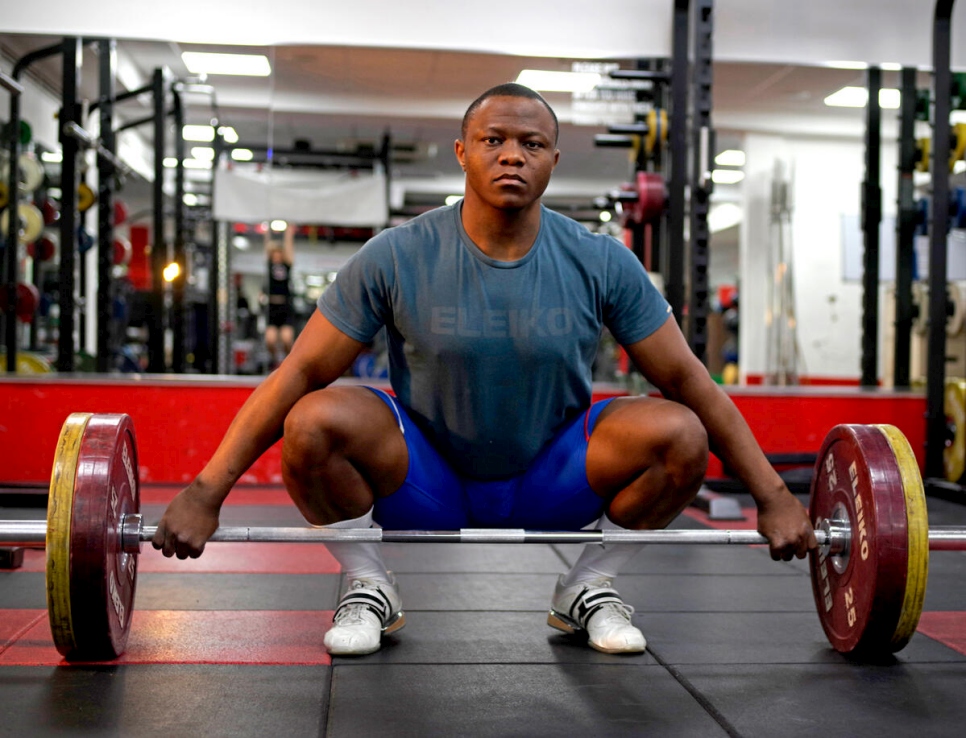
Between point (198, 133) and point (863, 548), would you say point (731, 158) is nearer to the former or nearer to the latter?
point (198, 133)

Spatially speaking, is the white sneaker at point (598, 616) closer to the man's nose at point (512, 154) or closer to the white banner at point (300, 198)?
the man's nose at point (512, 154)

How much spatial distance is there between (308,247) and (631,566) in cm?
777

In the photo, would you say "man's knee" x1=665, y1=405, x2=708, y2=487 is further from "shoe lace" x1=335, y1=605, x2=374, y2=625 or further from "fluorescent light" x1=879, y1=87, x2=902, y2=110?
"fluorescent light" x1=879, y1=87, x2=902, y2=110

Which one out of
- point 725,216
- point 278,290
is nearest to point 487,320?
point 278,290

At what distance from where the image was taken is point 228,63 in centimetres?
605

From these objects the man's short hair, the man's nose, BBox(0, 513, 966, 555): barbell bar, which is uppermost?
the man's short hair

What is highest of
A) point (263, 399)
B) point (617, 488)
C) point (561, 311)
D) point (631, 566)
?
point (561, 311)

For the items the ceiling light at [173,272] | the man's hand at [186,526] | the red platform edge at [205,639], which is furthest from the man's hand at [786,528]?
the ceiling light at [173,272]

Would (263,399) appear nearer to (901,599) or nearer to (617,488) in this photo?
(617,488)

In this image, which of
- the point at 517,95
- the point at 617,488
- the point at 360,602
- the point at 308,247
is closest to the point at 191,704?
the point at 360,602

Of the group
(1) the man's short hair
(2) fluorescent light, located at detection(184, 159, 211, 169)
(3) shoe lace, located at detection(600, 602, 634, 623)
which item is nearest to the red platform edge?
(3) shoe lace, located at detection(600, 602, 634, 623)

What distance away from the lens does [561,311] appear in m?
1.55

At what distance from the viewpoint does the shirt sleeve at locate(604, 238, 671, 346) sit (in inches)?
62.4

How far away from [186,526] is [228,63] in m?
5.22
